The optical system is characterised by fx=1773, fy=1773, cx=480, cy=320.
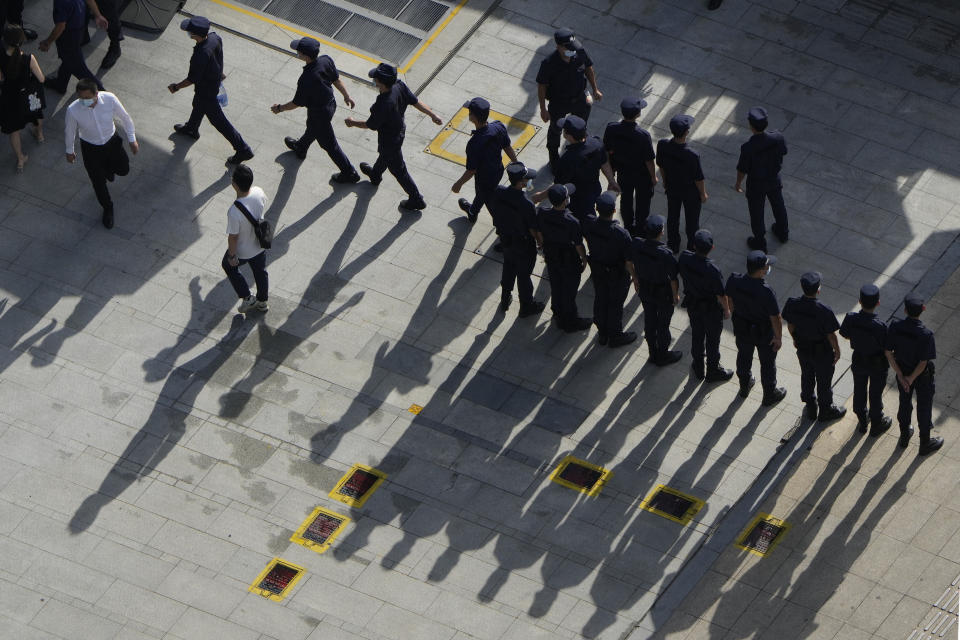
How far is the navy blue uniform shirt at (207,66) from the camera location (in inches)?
732

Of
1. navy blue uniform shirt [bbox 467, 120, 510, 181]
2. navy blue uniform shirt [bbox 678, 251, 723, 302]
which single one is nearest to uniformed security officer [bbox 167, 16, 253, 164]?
navy blue uniform shirt [bbox 467, 120, 510, 181]

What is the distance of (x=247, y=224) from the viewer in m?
16.9

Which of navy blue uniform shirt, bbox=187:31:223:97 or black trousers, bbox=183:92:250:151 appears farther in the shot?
black trousers, bbox=183:92:250:151

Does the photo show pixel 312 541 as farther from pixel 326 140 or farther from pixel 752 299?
pixel 326 140

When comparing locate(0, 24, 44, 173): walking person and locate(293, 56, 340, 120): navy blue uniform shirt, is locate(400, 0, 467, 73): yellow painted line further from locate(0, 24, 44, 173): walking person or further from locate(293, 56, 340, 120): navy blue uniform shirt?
locate(0, 24, 44, 173): walking person

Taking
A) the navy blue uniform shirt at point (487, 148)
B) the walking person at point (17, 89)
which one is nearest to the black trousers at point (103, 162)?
the walking person at point (17, 89)

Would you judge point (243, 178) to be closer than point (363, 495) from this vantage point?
No

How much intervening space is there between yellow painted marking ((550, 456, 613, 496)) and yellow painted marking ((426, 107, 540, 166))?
4438 mm

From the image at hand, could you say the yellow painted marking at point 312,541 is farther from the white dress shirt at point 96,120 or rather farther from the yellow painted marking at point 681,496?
the white dress shirt at point 96,120

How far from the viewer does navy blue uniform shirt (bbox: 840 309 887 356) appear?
1556 centimetres

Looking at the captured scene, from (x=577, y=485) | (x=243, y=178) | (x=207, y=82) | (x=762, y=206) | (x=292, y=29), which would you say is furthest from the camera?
(x=292, y=29)

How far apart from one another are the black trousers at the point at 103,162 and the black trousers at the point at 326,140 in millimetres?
1970

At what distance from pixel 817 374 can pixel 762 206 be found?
246 centimetres

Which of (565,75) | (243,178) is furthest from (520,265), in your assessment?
(243,178)
